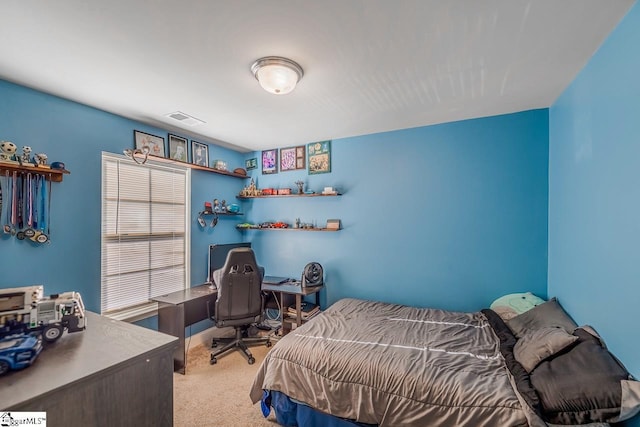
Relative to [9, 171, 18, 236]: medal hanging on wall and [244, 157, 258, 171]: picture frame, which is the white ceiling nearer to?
[9, 171, 18, 236]: medal hanging on wall

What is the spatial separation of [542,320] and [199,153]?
12.8 ft

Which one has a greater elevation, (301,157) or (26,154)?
(301,157)

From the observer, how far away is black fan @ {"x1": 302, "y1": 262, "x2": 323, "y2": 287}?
133 inches

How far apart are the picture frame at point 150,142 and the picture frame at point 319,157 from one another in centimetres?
179

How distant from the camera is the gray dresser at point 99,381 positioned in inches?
37.1

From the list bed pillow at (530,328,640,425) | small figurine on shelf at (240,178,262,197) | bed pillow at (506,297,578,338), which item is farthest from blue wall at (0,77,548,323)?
bed pillow at (530,328,640,425)

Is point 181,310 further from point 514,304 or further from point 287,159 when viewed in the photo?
point 514,304

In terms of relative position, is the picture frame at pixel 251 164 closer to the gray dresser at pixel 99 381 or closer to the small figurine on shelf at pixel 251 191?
the small figurine on shelf at pixel 251 191

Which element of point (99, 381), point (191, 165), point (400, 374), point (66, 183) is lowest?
point (400, 374)

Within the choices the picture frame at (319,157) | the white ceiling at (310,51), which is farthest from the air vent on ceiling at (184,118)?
the picture frame at (319,157)

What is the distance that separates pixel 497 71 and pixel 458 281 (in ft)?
6.59

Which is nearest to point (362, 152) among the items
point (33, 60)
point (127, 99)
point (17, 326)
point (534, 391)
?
point (127, 99)

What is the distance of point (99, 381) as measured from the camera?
41.3 inches

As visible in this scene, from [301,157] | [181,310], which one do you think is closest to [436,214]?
[301,157]
